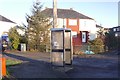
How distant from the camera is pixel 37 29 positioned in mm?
42219

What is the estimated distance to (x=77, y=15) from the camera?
76188 mm

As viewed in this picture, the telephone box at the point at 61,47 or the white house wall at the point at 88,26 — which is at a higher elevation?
the white house wall at the point at 88,26

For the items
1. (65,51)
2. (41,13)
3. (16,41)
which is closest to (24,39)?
(16,41)

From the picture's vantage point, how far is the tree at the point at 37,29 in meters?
41.8

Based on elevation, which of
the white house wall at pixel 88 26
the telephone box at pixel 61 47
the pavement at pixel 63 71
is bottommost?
the pavement at pixel 63 71

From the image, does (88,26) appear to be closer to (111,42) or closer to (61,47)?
(111,42)

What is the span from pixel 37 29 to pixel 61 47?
26552 millimetres

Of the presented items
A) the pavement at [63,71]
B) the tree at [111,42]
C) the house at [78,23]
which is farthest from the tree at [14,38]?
the house at [78,23]

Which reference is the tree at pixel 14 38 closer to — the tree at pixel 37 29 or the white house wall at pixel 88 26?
the tree at pixel 37 29

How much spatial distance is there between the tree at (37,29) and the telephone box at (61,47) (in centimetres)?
2483

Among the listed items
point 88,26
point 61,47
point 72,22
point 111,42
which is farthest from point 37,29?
point 88,26

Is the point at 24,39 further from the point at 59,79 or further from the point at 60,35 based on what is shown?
the point at 59,79

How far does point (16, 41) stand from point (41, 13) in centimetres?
522

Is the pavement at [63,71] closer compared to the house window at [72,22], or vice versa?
the pavement at [63,71]
